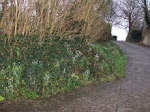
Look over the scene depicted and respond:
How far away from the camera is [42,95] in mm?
4750

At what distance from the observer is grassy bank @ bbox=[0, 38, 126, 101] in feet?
15.7

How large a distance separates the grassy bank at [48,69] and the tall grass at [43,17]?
1.15 ft

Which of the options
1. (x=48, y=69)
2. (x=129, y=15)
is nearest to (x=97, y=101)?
(x=48, y=69)

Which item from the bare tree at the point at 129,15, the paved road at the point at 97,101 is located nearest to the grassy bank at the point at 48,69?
the paved road at the point at 97,101

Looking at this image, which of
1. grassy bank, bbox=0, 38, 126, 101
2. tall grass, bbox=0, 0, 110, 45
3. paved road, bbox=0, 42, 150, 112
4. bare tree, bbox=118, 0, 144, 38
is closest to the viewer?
paved road, bbox=0, 42, 150, 112

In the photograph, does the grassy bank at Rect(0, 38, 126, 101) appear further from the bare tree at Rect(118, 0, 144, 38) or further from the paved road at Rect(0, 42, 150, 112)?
the bare tree at Rect(118, 0, 144, 38)

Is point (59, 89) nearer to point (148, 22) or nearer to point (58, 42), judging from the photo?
point (58, 42)

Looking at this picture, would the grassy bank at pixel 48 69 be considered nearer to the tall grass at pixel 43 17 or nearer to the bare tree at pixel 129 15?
the tall grass at pixel 43 17

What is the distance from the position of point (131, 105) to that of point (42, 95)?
2.11 m

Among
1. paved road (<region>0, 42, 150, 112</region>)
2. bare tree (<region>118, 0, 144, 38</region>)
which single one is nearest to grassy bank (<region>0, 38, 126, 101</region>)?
paved road (<region>0, 42, 150, 112</region>)

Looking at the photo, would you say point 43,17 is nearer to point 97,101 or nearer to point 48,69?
point 48,69

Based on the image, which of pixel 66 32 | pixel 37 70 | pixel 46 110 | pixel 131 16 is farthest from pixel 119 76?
pixel 131 16

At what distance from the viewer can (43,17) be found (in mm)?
6230

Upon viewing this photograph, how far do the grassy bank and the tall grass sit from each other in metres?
0.35
